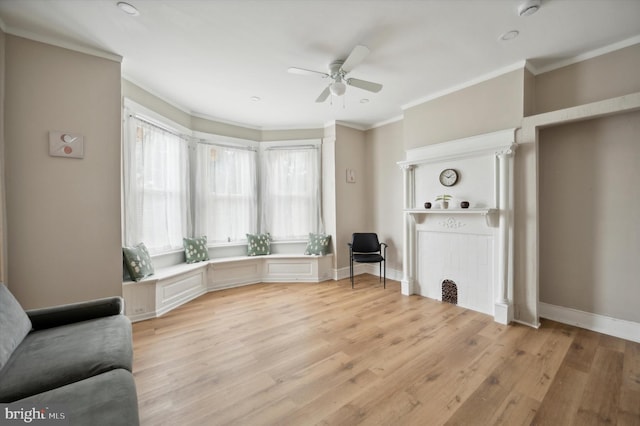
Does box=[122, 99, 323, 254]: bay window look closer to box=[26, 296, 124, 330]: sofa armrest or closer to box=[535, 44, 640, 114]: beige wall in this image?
box=[26, 296, 124, 330]: sofa armrest

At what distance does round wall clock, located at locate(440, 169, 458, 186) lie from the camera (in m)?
3.38

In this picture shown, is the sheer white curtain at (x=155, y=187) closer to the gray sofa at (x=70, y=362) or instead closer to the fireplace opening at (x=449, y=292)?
the gray sofa at (x=70, y=362)

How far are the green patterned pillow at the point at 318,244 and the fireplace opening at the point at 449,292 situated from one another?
6.74ft

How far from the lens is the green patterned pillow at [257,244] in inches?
183

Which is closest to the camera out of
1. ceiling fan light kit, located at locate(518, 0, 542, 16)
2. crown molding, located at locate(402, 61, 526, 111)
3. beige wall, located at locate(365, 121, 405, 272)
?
ceiling fan light kit, located at locate(518, 0, 542, 16)

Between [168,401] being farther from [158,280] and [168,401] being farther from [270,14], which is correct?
[270,14]

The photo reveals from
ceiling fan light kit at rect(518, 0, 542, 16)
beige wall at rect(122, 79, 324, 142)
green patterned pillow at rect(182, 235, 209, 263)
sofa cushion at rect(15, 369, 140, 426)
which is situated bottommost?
sofa cushion at rect(15, 369, 140, 426)

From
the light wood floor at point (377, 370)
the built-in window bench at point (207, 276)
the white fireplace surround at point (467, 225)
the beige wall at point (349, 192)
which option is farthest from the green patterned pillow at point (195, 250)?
the white fireplace surround at point (467, 225)

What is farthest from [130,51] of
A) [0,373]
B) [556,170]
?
[556,170]

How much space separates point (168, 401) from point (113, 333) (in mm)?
605

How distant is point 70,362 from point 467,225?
3.86 metres

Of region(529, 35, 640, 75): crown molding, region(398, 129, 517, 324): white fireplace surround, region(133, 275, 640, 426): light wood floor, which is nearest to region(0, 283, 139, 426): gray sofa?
region(133, 275, 640, 426): light wood floor

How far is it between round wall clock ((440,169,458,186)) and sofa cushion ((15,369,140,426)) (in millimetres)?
3717

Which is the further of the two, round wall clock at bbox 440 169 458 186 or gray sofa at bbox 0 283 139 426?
round wall clock at bbox 440 169 458 186
